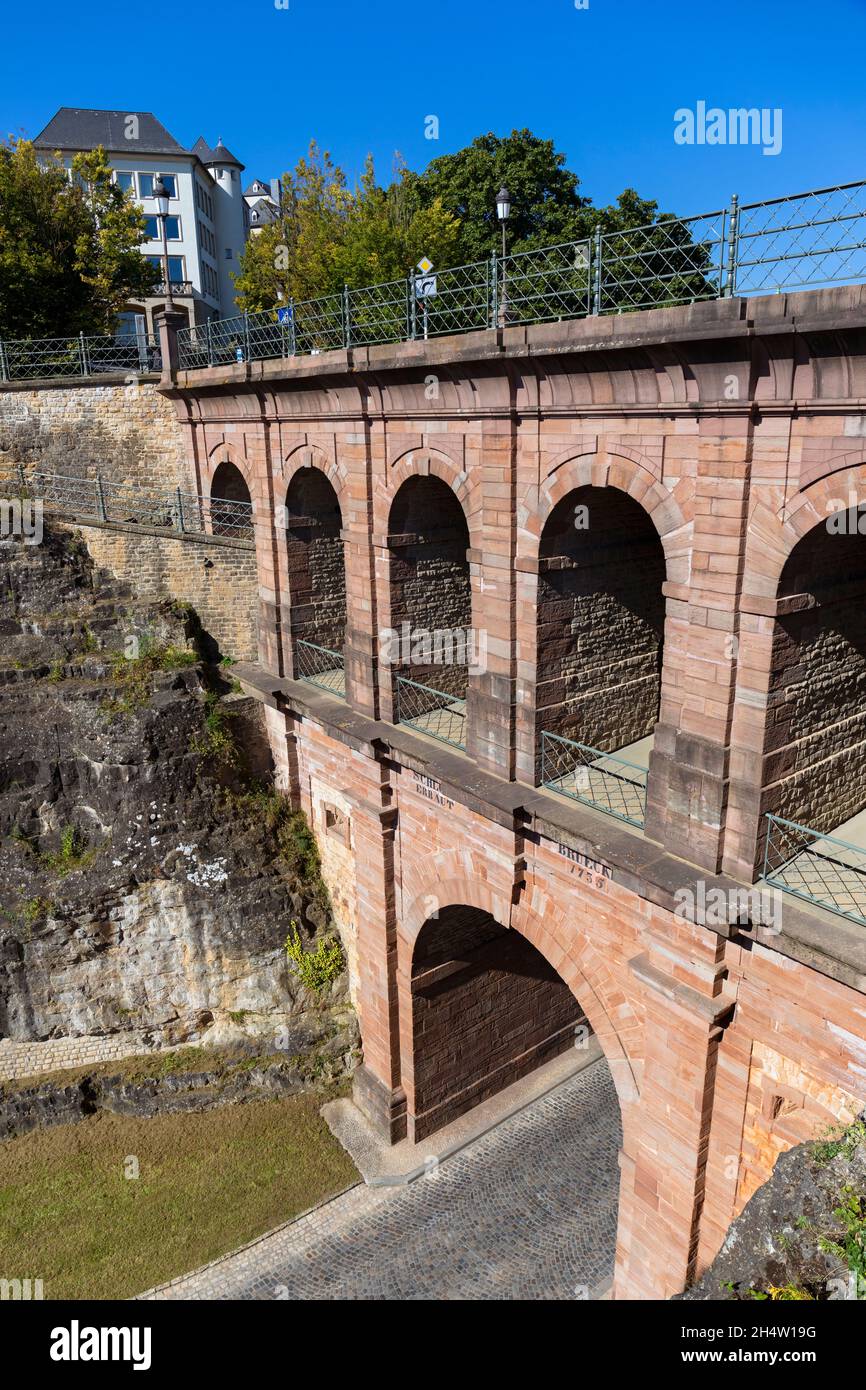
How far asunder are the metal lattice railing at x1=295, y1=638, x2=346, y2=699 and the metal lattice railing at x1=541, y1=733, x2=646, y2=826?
19.3 ft

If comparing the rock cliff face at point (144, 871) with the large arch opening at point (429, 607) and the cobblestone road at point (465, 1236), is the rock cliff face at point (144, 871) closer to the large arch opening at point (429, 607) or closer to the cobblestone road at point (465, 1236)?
the cobblestone road at point (465, 1236)

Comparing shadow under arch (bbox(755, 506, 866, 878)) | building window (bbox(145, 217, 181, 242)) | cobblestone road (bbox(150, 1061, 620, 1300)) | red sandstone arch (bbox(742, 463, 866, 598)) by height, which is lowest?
cobblestone road (bbox(150, 1061, 620, 1300))

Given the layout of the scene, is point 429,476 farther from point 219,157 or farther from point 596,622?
point 219,157

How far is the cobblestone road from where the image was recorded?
14.1 meters

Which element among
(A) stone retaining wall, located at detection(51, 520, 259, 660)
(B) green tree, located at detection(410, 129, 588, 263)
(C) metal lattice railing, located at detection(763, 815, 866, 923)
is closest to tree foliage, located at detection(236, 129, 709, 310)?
(B) green tree, located at detection(410, 129, 588, 263)

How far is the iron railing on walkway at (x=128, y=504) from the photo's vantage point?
20547 millimetres

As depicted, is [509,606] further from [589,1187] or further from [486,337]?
[589,1187]

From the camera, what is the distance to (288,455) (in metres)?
16.2

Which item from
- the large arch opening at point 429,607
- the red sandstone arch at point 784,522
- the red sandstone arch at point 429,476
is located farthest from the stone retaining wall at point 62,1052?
the red sandstone arch at point 784,522

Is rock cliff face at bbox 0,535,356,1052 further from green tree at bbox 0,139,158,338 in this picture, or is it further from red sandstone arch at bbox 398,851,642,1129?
green tree at bbox 0,139,158,338

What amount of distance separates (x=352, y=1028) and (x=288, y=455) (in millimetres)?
10755

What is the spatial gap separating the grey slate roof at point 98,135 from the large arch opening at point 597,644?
48.0 meters

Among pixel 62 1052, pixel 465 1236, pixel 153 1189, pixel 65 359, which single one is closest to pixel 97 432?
pixel 65 359

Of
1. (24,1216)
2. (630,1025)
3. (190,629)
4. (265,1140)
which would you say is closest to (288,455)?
(190,629)
